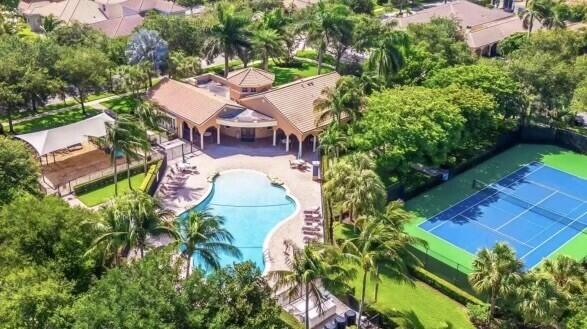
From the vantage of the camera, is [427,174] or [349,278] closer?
[349,278]

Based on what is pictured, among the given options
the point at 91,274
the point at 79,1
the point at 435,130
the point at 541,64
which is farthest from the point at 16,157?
the point at 79,1

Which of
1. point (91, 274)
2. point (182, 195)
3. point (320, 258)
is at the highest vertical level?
point (320, 258)

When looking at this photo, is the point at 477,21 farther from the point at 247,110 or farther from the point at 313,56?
the point at 247,110

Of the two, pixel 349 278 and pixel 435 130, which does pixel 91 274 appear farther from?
pixel 435 130

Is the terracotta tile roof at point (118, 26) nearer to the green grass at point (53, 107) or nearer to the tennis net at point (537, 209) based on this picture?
the green grass at point (53, 107)

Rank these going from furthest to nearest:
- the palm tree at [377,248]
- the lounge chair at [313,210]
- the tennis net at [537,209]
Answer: the tennis net at [537,209] → the lounge chair at [313,210] → the palm tree at [377,248]

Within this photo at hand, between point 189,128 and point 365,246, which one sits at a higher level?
point 365,246

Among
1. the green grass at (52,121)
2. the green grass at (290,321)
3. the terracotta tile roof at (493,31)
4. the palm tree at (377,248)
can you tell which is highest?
the terracotta tile roof at (493,31)

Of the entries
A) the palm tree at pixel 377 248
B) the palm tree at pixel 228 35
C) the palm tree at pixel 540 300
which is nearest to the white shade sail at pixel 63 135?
the palm tree at pixel 228 35
